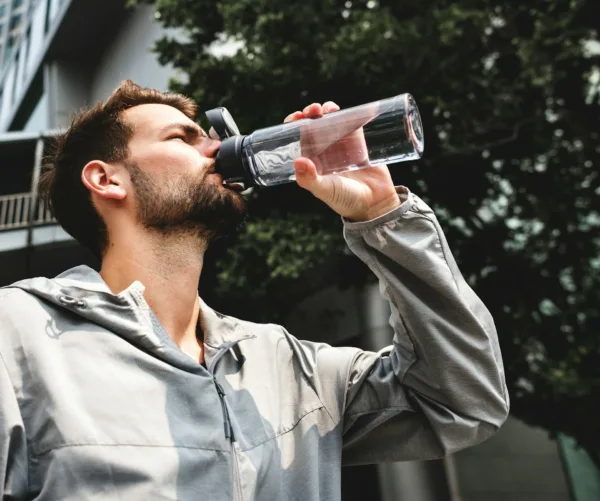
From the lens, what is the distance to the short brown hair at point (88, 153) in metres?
2.22

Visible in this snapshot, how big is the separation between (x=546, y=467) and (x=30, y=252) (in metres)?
10.4

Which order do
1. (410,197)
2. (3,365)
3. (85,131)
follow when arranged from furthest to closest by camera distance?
(85,131)
(410,197)
(3,365)

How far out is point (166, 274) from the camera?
6.61 ft

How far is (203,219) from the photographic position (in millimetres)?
2025

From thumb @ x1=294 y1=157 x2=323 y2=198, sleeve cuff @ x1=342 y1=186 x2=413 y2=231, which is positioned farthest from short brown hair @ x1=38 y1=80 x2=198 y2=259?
sleeve cuff @ x1=342 y1=186 x2=413 y2=231

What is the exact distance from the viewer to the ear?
2.12 meters

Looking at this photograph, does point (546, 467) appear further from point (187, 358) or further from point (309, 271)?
point (187, 358)

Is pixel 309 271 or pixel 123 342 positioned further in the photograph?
pixel 309 271

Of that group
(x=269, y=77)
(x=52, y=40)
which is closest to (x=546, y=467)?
(x=269, y=77)

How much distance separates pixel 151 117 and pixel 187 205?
18.0 inches

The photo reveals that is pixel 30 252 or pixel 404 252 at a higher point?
pixel 404 252

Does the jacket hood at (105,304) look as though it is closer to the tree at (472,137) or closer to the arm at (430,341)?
the arm at (430,341)

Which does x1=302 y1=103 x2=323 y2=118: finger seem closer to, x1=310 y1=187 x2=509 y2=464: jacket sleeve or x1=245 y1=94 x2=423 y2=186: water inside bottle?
x1=245 y1=94 x2=423 y2=186: water inside bottle

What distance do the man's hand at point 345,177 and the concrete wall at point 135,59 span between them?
10786mm
